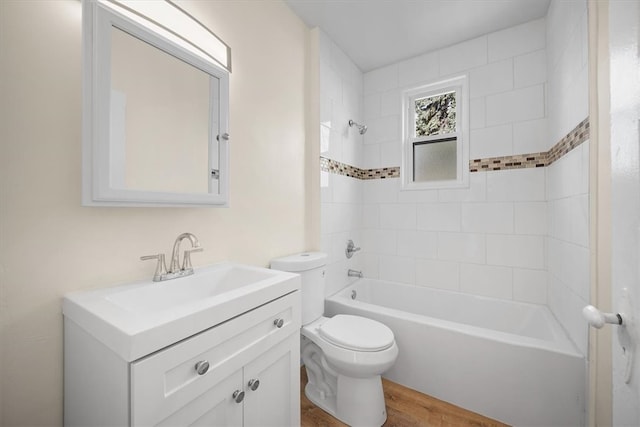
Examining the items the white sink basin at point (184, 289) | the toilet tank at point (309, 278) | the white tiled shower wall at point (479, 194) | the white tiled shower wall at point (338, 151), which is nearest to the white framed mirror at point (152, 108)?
the white sink basin at point (184, 289)

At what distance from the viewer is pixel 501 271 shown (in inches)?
81.5

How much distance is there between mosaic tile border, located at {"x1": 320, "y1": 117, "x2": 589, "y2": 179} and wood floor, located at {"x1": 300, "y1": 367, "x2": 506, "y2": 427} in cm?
161

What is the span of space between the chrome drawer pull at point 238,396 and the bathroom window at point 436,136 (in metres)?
2.13

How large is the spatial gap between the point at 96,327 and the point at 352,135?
2.32m

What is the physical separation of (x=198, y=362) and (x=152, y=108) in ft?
3.30

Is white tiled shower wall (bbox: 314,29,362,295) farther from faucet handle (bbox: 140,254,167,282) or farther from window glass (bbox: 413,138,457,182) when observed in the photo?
faucet handle (bbox: 140,254,167,282)

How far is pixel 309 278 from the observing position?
5.43 ft

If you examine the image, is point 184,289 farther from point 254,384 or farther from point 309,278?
point 309,278

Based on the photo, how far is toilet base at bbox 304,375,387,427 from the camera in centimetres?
139

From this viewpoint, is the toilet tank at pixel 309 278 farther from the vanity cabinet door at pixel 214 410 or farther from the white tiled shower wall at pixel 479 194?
the white tiled shower wall at pixel 479 194

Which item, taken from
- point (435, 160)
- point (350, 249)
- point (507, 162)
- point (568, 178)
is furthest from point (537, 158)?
point (350, 249)

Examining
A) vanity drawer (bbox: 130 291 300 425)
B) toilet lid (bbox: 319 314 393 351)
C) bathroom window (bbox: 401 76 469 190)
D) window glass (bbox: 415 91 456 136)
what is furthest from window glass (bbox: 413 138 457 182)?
vanity drawer (bbox: 130 291 300 425)

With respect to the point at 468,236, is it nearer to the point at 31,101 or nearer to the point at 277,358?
the point at 277,358

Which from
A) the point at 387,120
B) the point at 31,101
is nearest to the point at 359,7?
the point at 387,120
